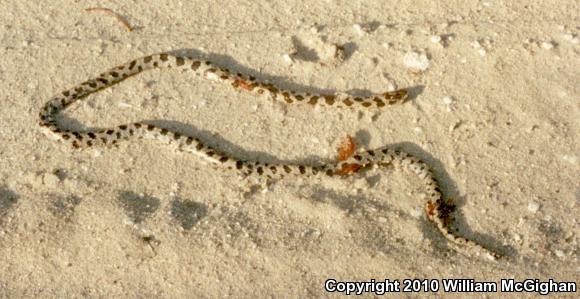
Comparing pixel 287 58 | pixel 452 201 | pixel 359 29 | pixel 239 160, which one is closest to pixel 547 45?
pixel 359 29

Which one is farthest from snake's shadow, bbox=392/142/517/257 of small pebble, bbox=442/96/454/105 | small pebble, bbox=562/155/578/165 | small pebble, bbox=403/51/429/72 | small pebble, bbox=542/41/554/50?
small pebble, bbox=542/41/554/50

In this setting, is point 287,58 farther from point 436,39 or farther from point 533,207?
point 533,207

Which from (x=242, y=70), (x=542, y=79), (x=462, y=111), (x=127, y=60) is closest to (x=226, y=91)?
(x=242, y=70)

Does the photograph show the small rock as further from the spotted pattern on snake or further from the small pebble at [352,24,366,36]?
the small pebble at [352,24,366,36]

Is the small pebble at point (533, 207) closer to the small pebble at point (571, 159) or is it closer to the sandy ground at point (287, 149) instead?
the sandy ground at point (287, 149)

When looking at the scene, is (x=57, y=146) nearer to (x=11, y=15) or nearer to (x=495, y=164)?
(x=11, y=15)

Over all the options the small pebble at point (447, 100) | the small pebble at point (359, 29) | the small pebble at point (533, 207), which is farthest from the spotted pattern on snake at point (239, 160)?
the small pebble at point (359, 29)
